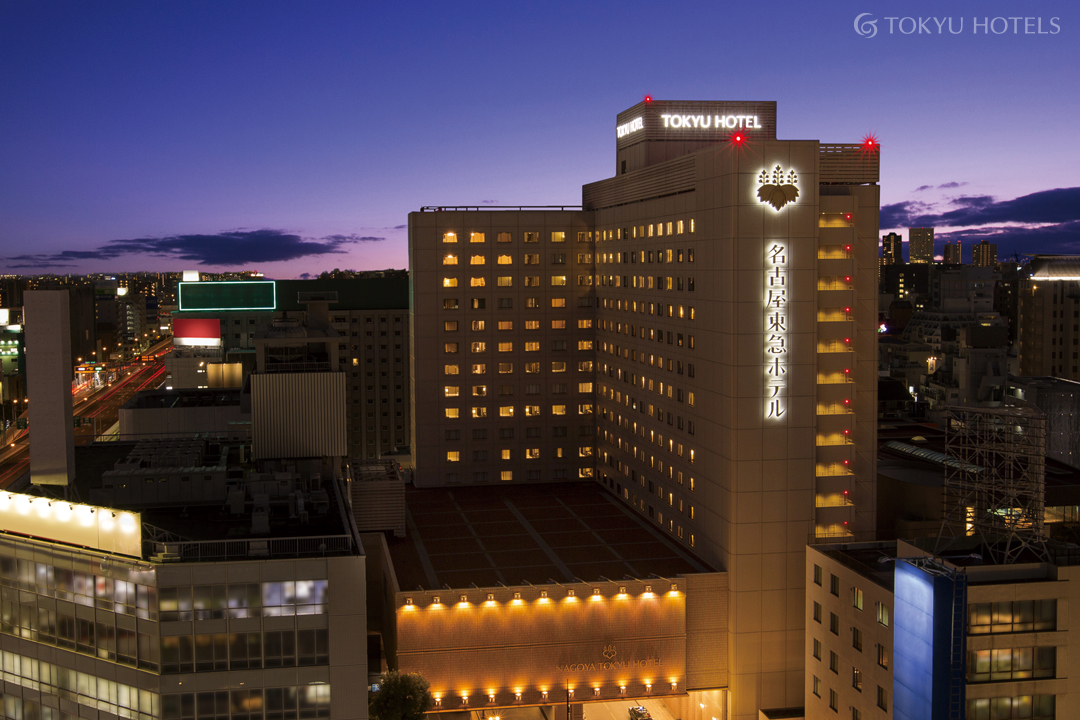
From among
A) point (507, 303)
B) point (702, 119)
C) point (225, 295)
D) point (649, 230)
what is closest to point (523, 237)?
point (507, 303)

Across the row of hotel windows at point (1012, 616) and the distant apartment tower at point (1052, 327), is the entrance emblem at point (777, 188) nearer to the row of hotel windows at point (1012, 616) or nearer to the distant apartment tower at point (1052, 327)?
the row of hotel windows at point (1012, 616)

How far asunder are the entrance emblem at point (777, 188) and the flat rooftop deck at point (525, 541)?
78.3ft

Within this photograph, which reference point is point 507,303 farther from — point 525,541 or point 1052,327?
point 1052,327

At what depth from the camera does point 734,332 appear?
185ft

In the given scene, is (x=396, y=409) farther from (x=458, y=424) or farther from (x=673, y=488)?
(x=673, y=488)

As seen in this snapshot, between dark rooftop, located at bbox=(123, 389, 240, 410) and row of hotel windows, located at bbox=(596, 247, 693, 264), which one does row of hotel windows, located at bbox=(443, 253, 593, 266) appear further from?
dark rooftop, located at bbox=(123, 389, 240, 410)

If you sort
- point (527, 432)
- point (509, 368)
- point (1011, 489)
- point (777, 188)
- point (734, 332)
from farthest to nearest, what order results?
point (527, 432) → point (509, 368) → point (734, 332) → point (777, 188) → point (1011, 489)

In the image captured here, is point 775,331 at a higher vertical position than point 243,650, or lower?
higher

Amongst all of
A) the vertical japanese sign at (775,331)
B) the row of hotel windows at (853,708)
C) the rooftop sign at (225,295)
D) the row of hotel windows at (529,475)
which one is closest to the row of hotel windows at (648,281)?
the vertical japanese sign at (775,331)

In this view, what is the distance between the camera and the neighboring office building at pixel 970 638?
40625 mm

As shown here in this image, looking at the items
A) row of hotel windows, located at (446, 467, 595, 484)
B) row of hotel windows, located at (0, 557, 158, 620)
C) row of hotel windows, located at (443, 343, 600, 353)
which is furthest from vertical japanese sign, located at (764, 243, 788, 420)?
row of hotel windows, located at (0, 557, 158, 620)

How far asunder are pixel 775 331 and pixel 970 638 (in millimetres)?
21327

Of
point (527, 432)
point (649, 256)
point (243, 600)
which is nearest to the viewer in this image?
point (243, 600)

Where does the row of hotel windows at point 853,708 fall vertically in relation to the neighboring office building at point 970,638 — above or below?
below
